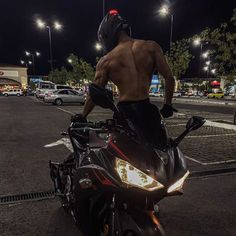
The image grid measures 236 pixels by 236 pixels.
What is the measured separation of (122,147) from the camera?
74.5 inches

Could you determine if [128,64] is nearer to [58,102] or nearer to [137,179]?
[137,179]

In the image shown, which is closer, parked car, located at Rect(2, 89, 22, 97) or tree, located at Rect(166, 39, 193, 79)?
tree, located at Rect(166, 39, 193, 79)

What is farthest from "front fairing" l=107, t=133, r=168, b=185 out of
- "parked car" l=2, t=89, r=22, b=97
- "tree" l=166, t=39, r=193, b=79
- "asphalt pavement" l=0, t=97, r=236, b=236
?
"parked car" l=2, t=89, r=22, b=97

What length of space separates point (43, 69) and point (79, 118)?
108 metres

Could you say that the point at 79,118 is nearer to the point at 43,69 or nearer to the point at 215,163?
the point at 215,163

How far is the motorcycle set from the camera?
1.77 metres

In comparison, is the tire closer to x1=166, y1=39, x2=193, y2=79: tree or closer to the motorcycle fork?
x1=166, y1=39, x2=193, y2=79: tree

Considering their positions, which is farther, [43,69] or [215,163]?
[43,69]

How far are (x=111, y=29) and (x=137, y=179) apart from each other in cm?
137

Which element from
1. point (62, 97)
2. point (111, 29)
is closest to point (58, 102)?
point (62, 97)

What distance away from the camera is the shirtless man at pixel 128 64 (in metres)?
2.32

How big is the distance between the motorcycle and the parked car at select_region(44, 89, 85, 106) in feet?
73.3

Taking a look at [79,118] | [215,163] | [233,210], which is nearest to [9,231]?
[79,118]

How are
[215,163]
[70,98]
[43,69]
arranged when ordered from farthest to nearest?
[43,69] < [70,98] < [215,163]
